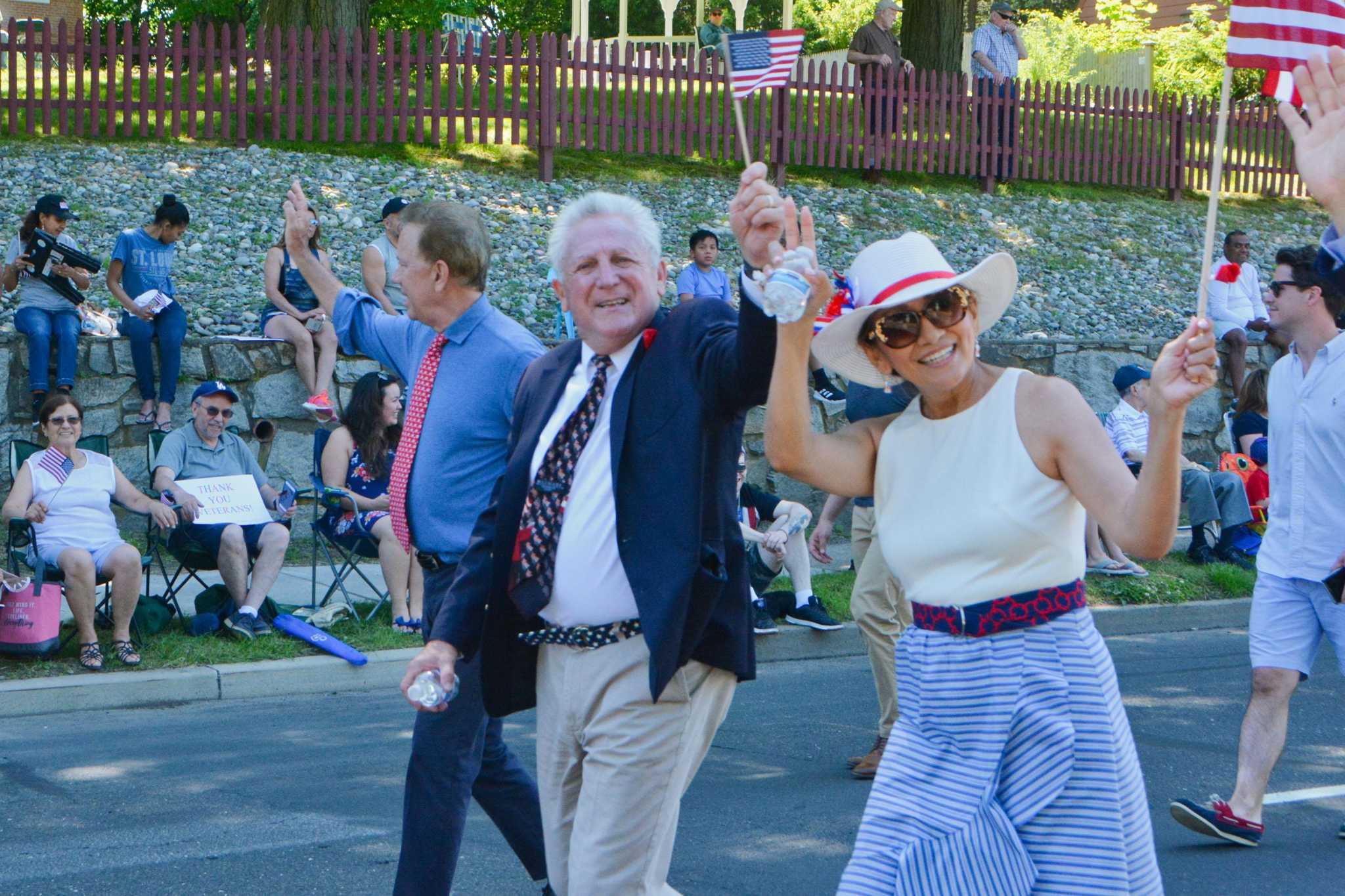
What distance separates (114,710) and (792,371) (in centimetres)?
560

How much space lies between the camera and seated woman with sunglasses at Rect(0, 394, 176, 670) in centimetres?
787

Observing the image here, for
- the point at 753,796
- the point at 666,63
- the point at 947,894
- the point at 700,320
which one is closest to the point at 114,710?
the point at 753,796

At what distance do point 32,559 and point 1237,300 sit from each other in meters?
12.1

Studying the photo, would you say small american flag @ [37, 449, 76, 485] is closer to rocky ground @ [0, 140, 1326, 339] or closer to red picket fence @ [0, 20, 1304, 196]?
rocky ground @ [0, 140, 1326, 339]

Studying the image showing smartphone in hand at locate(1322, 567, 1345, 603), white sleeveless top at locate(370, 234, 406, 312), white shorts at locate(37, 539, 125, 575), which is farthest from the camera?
white sleeveless top at locate(370, 234, 406, 312)

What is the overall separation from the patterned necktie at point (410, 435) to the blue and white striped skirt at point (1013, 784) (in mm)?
1721

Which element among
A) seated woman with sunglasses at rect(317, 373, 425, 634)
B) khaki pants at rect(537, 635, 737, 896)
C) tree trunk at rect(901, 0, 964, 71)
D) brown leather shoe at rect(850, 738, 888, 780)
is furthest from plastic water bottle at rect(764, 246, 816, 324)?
tree trunk at rect(901, 0, 964, 71)

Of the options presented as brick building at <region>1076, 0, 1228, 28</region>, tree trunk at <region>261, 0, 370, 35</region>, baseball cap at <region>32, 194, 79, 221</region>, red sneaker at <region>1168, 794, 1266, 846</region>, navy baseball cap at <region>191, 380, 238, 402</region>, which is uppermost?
brick building at <region>1076, 0, 1228, 28</region>

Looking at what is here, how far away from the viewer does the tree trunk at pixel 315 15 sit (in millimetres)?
19578

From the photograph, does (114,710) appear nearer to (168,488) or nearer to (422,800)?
(168,488)

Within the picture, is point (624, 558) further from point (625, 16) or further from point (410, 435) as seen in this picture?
point (625, 16)

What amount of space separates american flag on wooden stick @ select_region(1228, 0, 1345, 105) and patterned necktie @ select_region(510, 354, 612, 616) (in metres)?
1.70

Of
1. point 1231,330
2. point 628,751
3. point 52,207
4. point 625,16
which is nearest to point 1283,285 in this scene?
point 628,751

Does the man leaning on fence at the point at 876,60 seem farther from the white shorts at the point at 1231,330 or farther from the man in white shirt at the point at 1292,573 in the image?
the man in white shirt at the point at 1292,573
